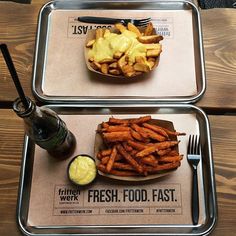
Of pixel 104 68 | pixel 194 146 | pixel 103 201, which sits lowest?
pixel 103 201

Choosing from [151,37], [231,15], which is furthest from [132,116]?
[231,15]

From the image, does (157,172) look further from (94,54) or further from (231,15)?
(231,15)

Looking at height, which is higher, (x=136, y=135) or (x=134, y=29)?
(x=134, y=29)

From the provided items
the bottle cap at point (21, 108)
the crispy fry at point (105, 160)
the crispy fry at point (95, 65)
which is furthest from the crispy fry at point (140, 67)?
the bottle cap at point (21, 108)

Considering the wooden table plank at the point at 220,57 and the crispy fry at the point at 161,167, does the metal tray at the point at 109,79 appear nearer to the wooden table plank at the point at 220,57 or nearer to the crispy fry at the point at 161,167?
the wooden table plank at the point at 220,57

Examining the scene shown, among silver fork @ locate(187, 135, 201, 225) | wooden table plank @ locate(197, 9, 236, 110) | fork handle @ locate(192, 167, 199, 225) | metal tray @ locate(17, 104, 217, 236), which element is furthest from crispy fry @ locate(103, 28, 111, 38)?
fork handle @ locate(192, 167, 199, 225)

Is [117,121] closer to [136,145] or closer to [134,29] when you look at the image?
[136,145]

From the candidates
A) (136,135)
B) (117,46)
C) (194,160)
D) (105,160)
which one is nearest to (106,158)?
(105,160)
